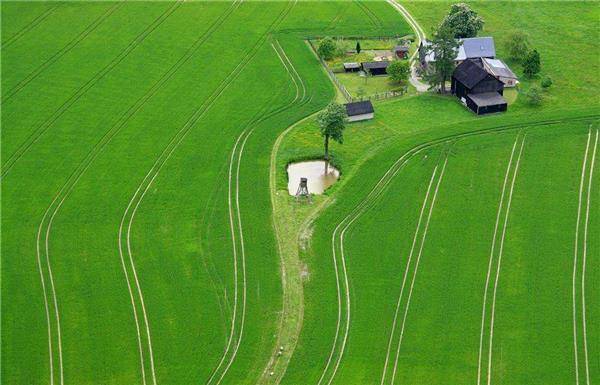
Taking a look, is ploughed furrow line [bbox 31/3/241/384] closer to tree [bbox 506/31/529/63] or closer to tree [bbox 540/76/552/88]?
tree [bbox 506/31/529/63]

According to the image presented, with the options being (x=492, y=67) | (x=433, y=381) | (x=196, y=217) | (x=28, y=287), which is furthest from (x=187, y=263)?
(x=492, y=67)

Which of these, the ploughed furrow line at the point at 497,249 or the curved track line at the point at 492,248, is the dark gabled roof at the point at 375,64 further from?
the curved track line at the point at 492,248

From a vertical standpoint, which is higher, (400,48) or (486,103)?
(400,48)

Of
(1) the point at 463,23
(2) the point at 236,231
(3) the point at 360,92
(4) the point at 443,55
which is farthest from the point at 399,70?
(2) the point at 236,231

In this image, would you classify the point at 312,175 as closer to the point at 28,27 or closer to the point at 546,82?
the point at 546,82

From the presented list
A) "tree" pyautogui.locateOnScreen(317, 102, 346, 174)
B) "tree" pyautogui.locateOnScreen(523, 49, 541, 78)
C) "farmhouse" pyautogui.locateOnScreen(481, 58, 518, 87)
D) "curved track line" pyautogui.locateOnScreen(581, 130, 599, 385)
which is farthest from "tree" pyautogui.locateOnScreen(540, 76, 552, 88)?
"tree" pyautogui.locateOnScreen(317, 102, 346, 174)

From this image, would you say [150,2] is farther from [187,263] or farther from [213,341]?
[213,341]

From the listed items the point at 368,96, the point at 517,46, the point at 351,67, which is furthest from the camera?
the point at 517,46
